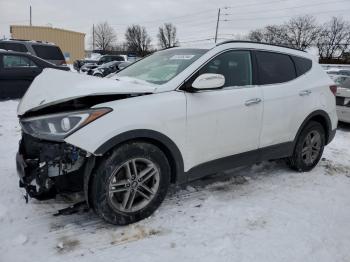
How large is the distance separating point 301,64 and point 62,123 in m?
3.35

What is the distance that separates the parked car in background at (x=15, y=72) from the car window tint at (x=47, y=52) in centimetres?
281

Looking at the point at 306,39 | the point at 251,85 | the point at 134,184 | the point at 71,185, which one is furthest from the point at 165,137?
the point at 306,39

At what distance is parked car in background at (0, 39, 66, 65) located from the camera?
12452mm

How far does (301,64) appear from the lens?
4688mm

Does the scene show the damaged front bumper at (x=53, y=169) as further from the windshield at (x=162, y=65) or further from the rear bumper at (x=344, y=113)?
the rear bumper at (x=344, y=113)

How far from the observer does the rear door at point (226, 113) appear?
11.2 feet

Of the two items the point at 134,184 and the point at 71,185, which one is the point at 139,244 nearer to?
the point at 134,184

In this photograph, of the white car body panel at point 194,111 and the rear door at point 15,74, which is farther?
the rear door at point 15,74

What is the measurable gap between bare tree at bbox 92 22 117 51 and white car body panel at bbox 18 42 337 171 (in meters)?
83.8

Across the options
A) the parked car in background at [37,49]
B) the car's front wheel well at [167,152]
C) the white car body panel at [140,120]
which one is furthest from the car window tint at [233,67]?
the parked car in background at [37,49]

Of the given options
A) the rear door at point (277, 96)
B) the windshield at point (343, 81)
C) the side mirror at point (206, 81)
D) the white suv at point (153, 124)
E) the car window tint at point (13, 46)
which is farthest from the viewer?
the car window tint at point (13, 46)

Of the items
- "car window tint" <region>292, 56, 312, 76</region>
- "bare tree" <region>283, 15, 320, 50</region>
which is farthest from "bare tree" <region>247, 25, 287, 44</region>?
"car window tint" <region>292, 56, 312, 76</region>

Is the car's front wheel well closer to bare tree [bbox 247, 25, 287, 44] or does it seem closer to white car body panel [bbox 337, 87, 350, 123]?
white car body panel [bbox 337, 87, 350, 123]

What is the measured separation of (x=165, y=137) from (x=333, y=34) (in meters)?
67.6
